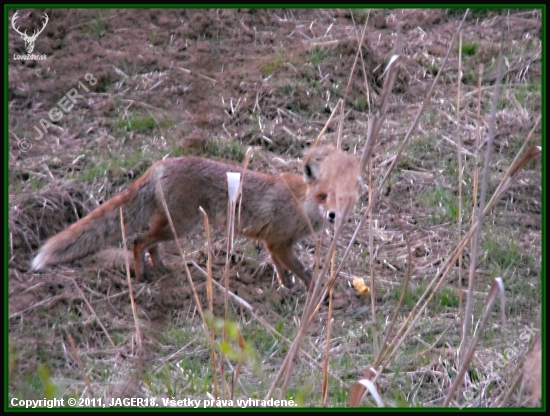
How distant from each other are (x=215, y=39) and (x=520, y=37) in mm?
5025

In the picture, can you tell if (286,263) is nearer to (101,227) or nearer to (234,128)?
(101,227)

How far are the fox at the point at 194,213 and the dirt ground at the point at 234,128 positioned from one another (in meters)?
0.30

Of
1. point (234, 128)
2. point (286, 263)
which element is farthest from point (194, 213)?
point (234, 128)

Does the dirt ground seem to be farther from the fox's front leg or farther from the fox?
the fox

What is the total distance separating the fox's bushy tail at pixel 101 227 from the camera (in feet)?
19.7

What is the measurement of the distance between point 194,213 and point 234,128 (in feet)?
7.46

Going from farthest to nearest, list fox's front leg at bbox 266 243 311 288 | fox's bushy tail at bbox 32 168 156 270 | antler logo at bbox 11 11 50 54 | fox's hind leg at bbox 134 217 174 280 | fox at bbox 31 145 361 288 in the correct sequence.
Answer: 1. antler logo at bbox 11 11 50 54
2. fox's front leg at bbox 266 243 311 288
3. fox's hind leg at bbox 134 217 174 280
4. fox at bbox 31 145 361 288
5. fox's bushy tail at bbox 32 168 156 270

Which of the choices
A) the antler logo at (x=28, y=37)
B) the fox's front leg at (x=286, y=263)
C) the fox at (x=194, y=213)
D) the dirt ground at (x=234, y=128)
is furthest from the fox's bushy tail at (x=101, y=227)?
the antler logo at (x=28, y=37)

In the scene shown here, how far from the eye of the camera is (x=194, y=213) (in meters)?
6.80

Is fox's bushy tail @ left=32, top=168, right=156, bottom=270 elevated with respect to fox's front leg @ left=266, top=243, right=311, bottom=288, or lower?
elevated

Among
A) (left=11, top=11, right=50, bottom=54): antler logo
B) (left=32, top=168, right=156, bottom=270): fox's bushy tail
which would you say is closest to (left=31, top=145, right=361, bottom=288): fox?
(left=32, top=168, right=156, bottom=270): fox's bushy tail

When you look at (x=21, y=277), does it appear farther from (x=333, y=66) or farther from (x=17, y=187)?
(x=333, y=66)

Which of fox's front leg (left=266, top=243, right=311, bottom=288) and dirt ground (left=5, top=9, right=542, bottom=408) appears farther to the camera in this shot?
fox's front leg (left=266, top=243, right=311, bottom=288)

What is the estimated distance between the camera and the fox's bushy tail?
6000 millimetres
